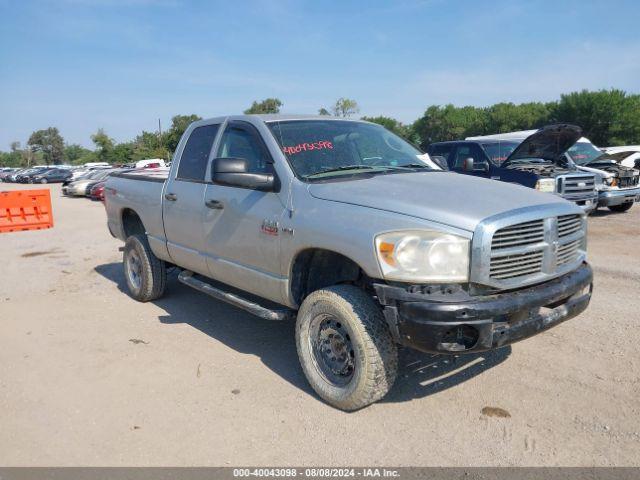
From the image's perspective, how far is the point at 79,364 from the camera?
4.41 metres

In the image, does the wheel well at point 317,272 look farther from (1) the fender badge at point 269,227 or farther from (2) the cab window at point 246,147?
(2) the cab window at point 246,147

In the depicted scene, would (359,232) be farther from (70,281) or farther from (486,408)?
(70,281)

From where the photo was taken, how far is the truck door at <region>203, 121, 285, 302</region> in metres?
3.94

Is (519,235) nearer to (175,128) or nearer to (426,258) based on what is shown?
(426,258)

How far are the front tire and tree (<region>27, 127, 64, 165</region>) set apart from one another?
127 m

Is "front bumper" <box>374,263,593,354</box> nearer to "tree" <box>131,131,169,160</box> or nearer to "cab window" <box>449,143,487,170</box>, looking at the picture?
"cab window" <box>449,143,487,170</box>

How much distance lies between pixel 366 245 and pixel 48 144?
12877 cm

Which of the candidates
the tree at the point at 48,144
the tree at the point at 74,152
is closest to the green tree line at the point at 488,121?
the tree at the point at 48,144

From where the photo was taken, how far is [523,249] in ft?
10.4

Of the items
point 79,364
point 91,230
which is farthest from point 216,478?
point 91,230

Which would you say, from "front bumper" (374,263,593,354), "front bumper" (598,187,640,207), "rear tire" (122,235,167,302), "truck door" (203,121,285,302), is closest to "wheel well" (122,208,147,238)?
"rear tire" (122,235,167,302)

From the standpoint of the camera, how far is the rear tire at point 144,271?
5.99 m

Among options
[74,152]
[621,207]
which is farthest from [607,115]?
[74,152]

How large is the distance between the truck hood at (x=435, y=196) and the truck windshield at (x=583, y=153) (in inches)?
382
